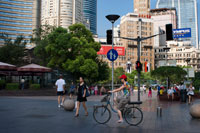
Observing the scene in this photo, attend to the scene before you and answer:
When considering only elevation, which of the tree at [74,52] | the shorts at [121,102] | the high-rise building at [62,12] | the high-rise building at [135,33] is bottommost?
the shorts at [121,102]

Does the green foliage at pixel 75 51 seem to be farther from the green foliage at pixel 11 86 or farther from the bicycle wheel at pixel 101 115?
the bicycle wheel at pixel 101 115

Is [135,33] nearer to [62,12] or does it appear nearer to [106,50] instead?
[106,50]

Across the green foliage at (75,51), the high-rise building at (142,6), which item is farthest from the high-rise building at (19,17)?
the green foliage at (75,51)

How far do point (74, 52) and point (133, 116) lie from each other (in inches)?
1000

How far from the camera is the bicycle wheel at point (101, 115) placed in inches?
331

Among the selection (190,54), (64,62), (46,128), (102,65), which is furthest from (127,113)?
(190,54)

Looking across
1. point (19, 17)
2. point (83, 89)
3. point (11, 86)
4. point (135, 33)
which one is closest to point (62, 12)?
point (19, 17)

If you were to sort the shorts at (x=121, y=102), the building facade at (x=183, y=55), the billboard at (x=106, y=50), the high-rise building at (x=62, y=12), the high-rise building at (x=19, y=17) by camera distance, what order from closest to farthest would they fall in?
the shorts at (x=121, y=102)
the billboard at (x=106, y=50)
the high-rise building at (x=19, y=17)
the building facade at (x=183, y=55)
the high-rise building at (x=62, y=12)

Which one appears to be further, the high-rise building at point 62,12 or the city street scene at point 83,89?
the high-rise building at point 62,12

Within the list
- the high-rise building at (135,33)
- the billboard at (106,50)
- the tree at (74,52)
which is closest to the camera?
the tree at (74,52)

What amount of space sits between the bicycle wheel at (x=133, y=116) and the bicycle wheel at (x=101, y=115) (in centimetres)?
70

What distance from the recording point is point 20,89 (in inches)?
1083

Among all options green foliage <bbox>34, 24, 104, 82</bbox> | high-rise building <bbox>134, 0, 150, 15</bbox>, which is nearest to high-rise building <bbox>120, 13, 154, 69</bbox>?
high-rise building <bbox>134, 0, 150, 15</bbox>

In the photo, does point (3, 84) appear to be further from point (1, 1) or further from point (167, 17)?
point (167, 17)
